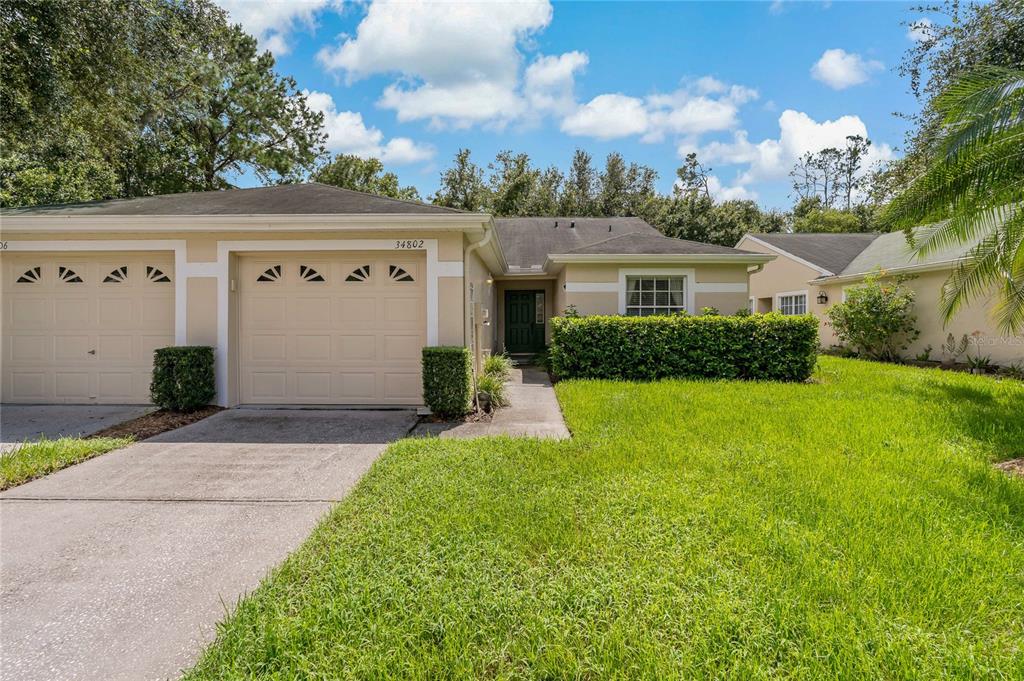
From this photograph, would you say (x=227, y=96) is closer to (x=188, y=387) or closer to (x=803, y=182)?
(x=188, y=387)

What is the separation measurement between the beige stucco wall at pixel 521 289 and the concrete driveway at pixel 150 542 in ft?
33.5

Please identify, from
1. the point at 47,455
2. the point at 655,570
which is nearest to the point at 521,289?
the point at 47,455

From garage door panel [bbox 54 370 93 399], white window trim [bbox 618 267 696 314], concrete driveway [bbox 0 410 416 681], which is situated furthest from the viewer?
white window trim [bbox 618 267 696 314]

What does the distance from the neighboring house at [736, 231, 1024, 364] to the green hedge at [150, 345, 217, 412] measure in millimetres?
12973

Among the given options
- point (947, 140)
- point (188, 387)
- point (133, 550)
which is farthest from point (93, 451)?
point (947, 140)

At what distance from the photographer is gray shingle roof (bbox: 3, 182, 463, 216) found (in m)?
7.37

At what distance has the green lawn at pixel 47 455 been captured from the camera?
4520mm

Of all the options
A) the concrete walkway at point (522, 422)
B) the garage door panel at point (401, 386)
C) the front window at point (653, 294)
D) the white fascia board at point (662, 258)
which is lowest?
the concrete walkway at point (522, 422)

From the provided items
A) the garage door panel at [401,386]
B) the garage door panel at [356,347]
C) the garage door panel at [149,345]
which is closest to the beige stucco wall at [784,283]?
the garage door panel at [401,386]

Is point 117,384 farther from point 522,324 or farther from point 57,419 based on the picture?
point 522,324

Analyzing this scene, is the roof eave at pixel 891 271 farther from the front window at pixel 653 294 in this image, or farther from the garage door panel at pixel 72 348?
the garage door panel at pixel 72 348

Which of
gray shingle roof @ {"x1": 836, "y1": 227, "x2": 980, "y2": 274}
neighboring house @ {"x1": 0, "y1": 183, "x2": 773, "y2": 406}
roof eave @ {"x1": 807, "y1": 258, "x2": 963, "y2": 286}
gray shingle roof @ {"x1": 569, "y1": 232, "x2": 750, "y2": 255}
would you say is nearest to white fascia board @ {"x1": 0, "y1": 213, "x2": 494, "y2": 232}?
neighboring house @ {"x1": 0, "y1": 183, "x2": 773, "y2": 406}

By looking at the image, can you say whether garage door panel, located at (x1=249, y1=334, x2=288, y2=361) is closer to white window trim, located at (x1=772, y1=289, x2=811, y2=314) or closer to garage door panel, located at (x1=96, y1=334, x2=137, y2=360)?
garage door panel, located at (x1=96, y1=334, x2=137, y2=360)

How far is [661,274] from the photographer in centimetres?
1208
